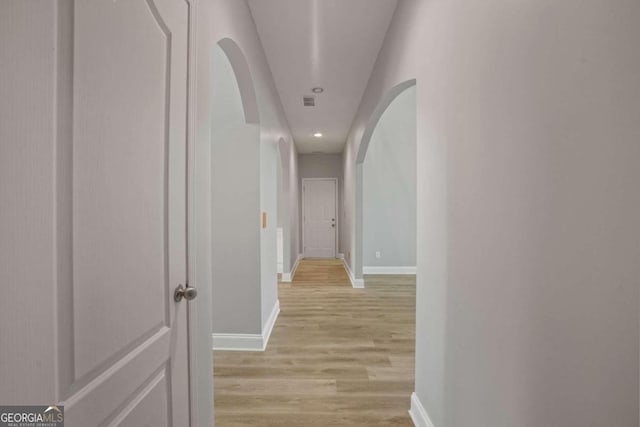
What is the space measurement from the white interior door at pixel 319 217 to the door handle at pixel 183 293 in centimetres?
714

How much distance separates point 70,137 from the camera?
0.65 meters

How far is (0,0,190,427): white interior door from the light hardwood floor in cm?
107

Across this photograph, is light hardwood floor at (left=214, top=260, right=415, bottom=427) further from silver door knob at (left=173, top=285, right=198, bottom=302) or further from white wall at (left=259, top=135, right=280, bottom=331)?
silver door knob at (left=173, top=285, right=198, bottom=302)

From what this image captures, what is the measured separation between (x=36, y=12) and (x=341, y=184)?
25.1 feet

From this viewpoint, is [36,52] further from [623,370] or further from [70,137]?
[623,370]

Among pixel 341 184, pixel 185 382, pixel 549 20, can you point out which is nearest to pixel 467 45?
pixel 549 20

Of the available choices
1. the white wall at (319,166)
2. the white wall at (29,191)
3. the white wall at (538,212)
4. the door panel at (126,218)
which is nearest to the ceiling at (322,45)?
the white wall at (538,212)

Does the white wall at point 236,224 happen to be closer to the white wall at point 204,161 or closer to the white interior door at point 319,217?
the white wall at point 204,161

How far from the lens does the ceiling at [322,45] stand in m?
2.26

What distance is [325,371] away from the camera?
242 centimetres

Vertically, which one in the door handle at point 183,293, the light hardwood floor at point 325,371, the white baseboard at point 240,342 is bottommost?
the light hardwood floor at point 325,371

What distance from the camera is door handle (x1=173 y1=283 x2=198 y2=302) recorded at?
1.11 meters

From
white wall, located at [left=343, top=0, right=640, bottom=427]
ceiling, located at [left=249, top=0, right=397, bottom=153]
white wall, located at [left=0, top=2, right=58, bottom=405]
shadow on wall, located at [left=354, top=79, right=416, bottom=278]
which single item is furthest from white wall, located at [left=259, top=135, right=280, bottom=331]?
shadow on wall, located at [left=354, top=79, right=416, bottom=278]

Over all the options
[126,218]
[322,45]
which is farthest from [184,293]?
[322,45]
